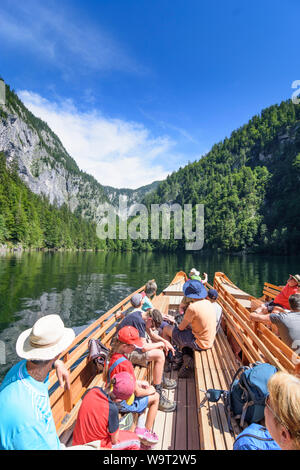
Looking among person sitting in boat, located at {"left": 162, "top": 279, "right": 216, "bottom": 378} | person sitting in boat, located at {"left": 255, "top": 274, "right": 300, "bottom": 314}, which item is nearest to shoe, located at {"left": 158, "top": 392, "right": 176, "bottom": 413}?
person sitting in boat, located at {"left": 162, "top": 279, "right": 216, "bottom": 378}

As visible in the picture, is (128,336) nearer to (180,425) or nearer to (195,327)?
(180,425)

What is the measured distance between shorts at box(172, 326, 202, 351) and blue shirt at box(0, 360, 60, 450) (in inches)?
128

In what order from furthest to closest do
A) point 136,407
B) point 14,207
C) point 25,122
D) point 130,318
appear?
point 25,122
point 14,207
point 130,318
point 136,407

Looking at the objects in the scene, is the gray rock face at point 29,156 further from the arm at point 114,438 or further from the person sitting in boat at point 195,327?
the arm at point 114,438

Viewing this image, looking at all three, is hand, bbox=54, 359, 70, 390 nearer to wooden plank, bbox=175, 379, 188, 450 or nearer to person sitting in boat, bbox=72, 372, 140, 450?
person sitting in boat, bbox=72, 372, 140, 450

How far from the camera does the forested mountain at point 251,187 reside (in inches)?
3536

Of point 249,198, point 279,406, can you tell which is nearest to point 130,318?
point 279,406

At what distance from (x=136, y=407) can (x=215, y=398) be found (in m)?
1.08

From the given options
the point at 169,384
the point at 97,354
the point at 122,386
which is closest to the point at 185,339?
the point at 169,384

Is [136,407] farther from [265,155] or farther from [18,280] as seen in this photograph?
[265,155]

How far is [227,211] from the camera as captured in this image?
4318 inches

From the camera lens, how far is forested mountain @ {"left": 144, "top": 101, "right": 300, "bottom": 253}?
8981cm

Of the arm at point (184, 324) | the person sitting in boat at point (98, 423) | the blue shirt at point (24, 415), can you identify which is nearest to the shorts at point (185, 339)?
the arm at point (184, 324)
